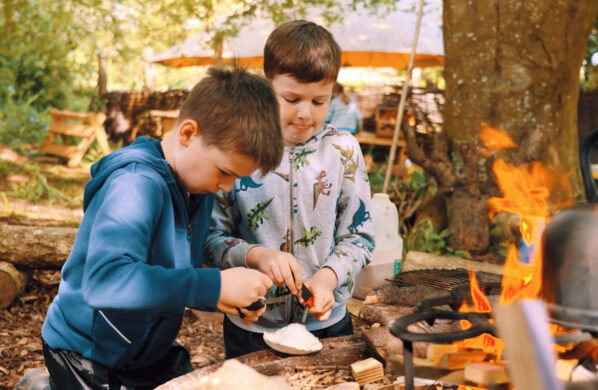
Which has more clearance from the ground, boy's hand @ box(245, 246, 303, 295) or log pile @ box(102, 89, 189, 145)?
log pile @ box(102, 89, 189, 145)

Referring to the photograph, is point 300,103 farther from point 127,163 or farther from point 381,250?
point 381,250

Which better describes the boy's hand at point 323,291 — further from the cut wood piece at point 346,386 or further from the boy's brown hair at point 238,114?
the boy's brown hair at point 238,114

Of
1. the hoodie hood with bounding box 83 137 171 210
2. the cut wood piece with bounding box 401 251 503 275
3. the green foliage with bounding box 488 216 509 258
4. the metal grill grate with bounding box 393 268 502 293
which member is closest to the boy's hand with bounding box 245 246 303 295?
the hoodie hood with bounding box 83 137 171 210

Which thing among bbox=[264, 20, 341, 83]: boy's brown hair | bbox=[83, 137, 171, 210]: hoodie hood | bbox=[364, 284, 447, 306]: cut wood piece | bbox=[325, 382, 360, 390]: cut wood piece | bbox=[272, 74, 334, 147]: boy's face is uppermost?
bbox=[264, 20, 341, 83]: boy's brown hair

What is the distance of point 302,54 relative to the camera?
6.52ft

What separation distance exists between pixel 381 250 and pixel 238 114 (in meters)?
2.35

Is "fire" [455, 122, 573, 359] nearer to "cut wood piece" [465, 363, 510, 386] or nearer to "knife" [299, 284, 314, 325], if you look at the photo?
"cut wood piece" [465, 363, 510, 386]

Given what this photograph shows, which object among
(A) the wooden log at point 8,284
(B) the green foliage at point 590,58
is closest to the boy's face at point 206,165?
(A) the wooden log at point 8,284

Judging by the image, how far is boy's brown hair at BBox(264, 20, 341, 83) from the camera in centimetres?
199

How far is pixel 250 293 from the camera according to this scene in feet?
4.95

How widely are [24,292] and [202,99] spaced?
3511mm

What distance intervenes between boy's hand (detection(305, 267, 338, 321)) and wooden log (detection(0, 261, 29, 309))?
10.3ft

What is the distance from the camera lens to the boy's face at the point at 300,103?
79.6 inches

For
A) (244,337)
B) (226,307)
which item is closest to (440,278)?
(244,337)
